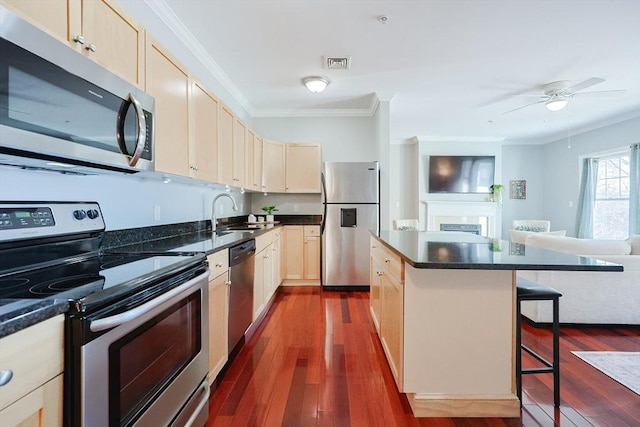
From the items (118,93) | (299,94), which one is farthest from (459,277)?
(299,94)

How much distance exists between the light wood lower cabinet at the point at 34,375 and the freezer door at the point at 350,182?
12.1 feet

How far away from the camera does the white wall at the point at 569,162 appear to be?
532 cm

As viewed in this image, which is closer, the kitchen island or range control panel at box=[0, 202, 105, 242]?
range control panel at box=[0, 202, 105, 242]

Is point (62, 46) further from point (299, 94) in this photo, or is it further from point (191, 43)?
point (299, 94)

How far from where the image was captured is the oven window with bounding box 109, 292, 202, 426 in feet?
3.23

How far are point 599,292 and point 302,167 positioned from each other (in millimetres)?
3635

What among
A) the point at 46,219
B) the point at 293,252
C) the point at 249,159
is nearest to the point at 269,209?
the point at 293,252

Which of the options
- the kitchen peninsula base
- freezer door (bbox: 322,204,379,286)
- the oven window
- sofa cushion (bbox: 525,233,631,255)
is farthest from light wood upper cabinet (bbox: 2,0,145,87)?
sofa cushion (bbox: 525,233,631,255)

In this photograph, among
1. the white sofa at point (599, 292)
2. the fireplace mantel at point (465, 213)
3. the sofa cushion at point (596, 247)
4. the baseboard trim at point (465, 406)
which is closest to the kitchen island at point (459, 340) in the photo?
the baseboard trim at point (465, 406)

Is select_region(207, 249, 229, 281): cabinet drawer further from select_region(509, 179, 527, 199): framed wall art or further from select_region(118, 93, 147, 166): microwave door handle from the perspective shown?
select_region(509, 179, 527, 199): framed wall art

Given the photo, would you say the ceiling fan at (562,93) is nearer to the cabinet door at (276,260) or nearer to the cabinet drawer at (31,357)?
the cabinet door at (276,260)

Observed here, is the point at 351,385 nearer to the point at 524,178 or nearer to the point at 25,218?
the point at 25,218

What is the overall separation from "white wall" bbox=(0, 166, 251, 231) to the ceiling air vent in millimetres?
1822

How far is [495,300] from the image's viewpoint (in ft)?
5.49
